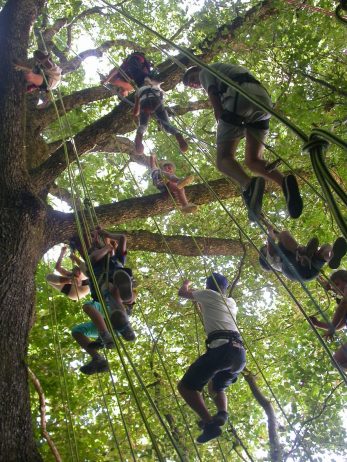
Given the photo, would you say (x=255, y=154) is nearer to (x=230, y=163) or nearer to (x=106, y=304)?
(x=230, y=163)

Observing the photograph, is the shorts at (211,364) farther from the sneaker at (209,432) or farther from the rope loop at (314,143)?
the rope loop at (314,143)

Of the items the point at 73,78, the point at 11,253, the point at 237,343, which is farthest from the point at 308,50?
the point at 73,78

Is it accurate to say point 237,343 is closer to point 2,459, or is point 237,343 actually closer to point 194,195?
point 2,459

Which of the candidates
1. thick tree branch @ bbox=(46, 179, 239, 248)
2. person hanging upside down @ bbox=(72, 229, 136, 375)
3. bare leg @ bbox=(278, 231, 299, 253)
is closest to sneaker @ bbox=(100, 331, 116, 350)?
person hanging upside down @ bbox=(72, 229, 136, 375)

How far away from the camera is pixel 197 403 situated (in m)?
3.47

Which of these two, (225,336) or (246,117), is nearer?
(246,117)

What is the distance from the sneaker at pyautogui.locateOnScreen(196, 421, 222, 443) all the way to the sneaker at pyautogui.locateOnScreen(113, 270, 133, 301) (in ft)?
3.79

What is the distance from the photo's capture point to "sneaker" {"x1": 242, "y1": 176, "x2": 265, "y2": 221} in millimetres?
2795

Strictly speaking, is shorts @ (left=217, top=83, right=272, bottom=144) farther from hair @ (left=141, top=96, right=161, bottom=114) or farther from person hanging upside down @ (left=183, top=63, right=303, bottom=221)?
hair @ (left=141, top=96, right=161, bottom=114)

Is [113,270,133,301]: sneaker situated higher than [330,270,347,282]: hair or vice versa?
[113,270,133,301]: sneaker

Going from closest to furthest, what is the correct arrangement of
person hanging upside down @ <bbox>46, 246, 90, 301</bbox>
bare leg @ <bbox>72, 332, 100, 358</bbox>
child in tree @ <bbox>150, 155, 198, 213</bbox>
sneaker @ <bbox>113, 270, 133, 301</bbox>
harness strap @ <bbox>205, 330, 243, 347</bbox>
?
harness strap @ <bbox>205, 330, 243, 347</bbox>, sneaker @ <bbox>113, 270, 133, 301</bbox>, bare leg @ <bbox>72, 332, 100, 358</bbox>, person hanging upside down @ <bbox>46, 246, 90, 301</bbox>, child in tree @ <bbox>150, 155, 198, 213</bbox>

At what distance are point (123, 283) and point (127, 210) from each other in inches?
55.7

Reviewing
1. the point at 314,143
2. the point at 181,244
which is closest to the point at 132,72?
the point at 181,244

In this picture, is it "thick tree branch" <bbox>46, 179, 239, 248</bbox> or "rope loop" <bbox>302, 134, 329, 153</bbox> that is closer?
"rope loop" <bbox>302, 134, 329, 153</bbox>
